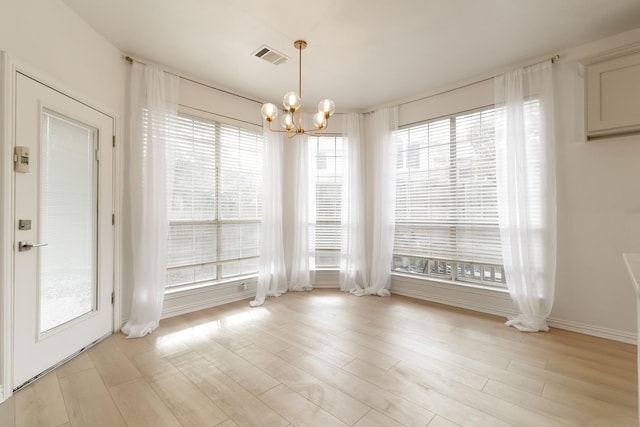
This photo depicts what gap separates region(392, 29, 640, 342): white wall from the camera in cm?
282

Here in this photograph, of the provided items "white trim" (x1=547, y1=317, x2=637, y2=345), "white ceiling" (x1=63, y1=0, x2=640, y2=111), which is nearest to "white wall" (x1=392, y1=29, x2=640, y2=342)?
"white trim" (x1=547, y1=317, x2=637, y2=345)

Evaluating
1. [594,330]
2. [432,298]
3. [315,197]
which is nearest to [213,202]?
[315,197]

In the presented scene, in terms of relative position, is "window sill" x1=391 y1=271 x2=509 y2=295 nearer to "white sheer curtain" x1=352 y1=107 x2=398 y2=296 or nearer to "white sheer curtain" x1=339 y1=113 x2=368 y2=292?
"white sheer curtain" x1=352 y1=107 x2=398 y2=296

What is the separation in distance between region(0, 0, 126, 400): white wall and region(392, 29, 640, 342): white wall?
15.5 ft

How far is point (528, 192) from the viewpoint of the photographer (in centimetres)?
324

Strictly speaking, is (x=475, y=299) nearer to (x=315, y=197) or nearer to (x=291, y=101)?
(x=315, y=197)

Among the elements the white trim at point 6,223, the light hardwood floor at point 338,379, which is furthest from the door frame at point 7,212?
the light hardwood floor at point 338,379

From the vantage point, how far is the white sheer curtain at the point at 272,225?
14.2 ft

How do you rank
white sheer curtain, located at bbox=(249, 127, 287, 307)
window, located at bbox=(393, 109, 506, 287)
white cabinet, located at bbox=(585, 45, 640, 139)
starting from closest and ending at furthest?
white cabinet, located at bbox=(585, 45, 640, 139), window, located at bbox=(393, 109, 506, 287), white sheer curtain, located at bbox=(249, 127, 287, 307)

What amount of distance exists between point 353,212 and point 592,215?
113 inches

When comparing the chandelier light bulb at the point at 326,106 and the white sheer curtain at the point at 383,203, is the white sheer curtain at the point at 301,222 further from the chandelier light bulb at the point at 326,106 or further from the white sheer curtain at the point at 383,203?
the chandelier light bulb at the point at 326,106

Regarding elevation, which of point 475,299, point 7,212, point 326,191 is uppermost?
point 326,191

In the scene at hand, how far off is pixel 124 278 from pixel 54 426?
1668mm

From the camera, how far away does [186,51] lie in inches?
123
